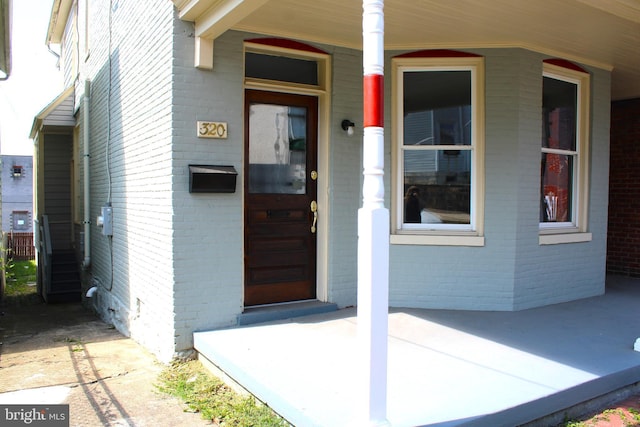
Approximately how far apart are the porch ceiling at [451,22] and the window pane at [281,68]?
0.27m

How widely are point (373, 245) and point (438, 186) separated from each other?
10.5 ft

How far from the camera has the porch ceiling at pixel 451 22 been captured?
14.6 feet

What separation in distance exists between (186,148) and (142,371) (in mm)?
2041

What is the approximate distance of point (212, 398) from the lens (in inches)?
155

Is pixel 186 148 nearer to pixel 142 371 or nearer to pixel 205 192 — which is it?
pixel 205 192

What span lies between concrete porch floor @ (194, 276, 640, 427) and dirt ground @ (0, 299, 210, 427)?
0.57m

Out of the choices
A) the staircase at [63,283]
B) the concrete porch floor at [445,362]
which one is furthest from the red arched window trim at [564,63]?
the staircase at [63,283]

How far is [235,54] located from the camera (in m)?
4.95

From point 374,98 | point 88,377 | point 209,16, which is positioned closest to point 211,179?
point 209,16

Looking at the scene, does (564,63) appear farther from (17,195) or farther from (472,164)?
(17,195)

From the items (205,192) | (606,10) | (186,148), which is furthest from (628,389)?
(186,148)

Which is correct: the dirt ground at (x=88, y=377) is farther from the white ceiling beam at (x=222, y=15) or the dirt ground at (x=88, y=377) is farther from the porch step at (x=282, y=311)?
the white ceiling beam at (x=222, y=15)

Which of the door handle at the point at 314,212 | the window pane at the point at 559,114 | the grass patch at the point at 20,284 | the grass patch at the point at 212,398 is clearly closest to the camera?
the grass patch at the point at 212,398

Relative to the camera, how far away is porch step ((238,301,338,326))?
5.01 metres
